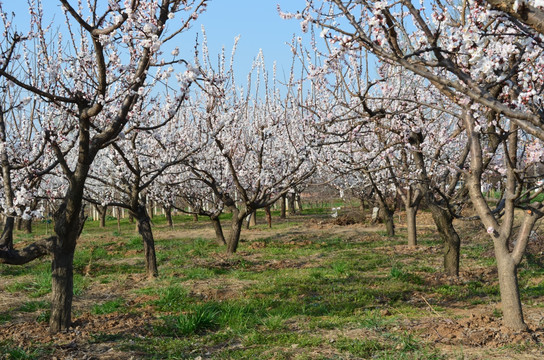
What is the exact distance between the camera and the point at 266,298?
8.44 meters

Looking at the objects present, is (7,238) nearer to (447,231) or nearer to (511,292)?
(511,292)

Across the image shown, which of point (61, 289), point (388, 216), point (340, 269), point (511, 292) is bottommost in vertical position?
point (340, 269)

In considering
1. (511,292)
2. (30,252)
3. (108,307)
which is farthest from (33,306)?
(511,292)

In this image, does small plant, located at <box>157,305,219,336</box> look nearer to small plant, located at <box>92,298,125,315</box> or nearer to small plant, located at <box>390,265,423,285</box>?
small plant, located at <box>92,298,125,315</box>

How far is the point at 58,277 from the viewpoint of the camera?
6301 millimetres

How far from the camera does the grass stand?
5.77 metres

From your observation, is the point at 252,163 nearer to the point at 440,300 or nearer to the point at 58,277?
the point at 440,300

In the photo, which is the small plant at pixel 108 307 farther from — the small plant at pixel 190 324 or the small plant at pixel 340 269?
the small plant at pixel 340 269

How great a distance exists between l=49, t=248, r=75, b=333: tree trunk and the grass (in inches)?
19.2

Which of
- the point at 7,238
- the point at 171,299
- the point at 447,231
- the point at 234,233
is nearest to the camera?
the point at 7,238

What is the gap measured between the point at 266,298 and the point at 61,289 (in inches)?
132

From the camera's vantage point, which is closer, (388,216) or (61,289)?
(61,289)

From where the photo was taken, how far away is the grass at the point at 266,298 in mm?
5770

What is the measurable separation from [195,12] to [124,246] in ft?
42.9
